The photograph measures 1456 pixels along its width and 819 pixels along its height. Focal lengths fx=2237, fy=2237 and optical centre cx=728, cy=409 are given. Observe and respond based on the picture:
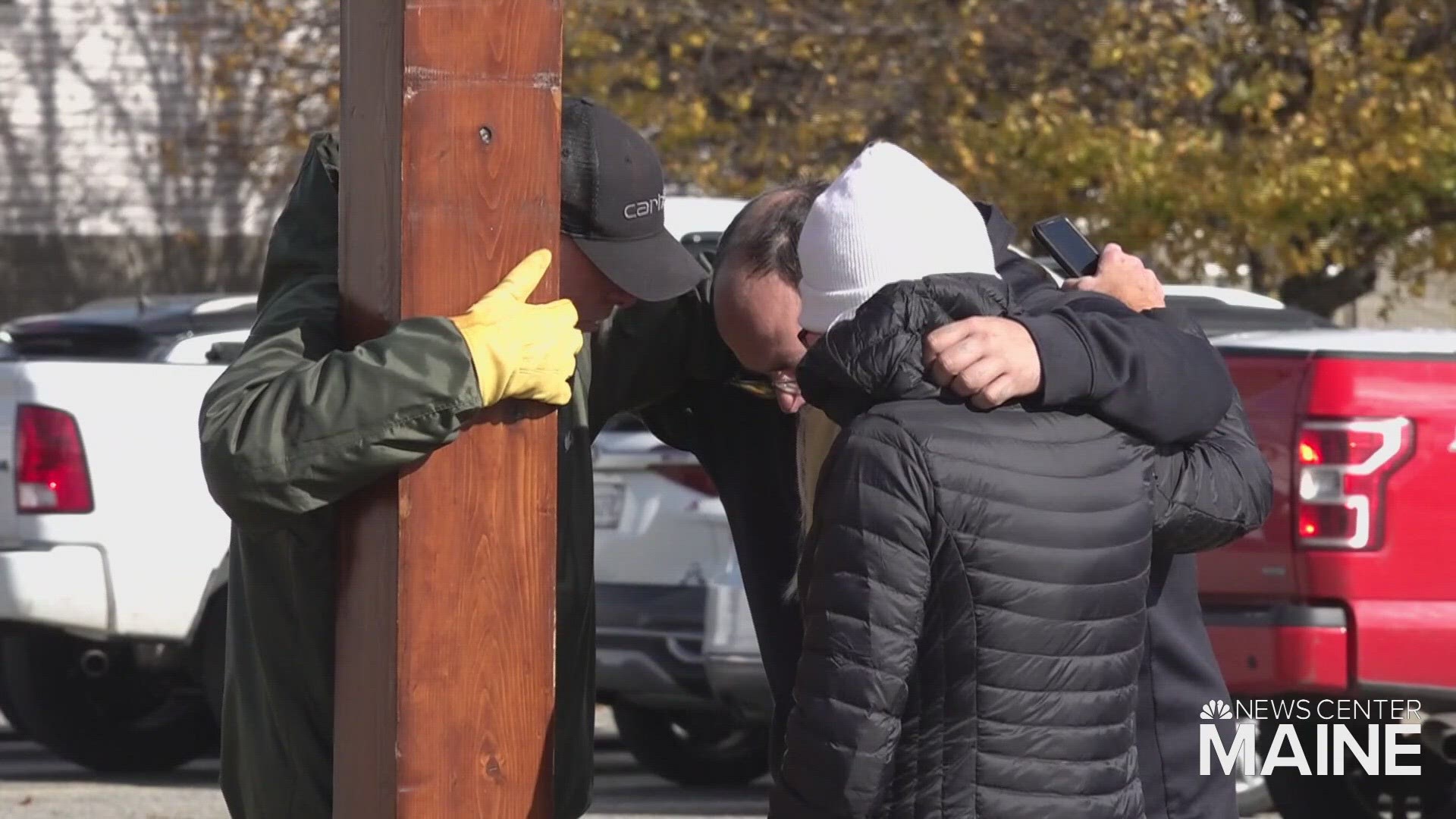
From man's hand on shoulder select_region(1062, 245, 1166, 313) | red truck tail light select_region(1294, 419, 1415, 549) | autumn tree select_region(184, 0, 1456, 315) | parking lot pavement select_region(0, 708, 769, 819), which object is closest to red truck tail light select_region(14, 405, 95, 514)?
parking lot pavement select_region(0, 708, 769, 819)

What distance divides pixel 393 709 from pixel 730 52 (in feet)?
42.9

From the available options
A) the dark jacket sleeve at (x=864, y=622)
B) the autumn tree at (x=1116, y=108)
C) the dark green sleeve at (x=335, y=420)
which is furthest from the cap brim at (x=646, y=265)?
the autumn tree at (x=1116, y=108)

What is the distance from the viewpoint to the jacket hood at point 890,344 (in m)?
2.61

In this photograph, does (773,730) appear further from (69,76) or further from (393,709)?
(69,76)

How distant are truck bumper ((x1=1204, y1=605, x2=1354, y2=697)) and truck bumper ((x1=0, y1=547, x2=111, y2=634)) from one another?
4.01 m

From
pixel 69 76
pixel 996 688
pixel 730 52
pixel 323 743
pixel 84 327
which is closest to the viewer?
pixel 996 688

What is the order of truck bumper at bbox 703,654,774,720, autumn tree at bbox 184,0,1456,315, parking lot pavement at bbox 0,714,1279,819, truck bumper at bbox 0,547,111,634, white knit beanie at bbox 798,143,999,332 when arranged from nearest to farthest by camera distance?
white knit beanie at bbox 798,143,999,332 → truck bumper at bbox 703,654,774,720 → parking lot pavement at bbox 0,714,1279,819 → truck bumper at bbox 0,547,111,634 → autumn tree at bbox 184,0,1456,315

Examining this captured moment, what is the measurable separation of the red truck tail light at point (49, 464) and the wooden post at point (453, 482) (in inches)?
210

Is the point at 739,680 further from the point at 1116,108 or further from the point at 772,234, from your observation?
the point at 1116,108

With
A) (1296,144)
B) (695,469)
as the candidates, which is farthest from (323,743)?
(1296,144)

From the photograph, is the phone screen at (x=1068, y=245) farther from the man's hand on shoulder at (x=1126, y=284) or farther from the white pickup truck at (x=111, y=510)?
the white pickup truck at (x=111, y=510)

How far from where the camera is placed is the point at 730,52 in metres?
15.5

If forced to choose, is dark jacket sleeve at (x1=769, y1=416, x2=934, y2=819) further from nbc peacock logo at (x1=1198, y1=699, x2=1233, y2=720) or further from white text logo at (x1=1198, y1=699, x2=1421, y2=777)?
white text logo at (x1=1198, y1=699, x2=1421, y2=777)

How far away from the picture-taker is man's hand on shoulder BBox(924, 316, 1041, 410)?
102 inches
